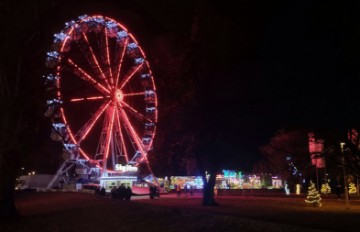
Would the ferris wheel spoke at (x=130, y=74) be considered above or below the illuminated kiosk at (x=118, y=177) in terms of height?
above

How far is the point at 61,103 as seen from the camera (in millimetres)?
25344

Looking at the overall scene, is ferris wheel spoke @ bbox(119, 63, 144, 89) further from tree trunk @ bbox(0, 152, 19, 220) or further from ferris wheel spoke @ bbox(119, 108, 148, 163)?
tree trunk @ bbox(0, 152, 19, 220)

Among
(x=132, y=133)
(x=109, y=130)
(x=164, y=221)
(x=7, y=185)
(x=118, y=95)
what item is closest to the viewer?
(x=164, y=221)

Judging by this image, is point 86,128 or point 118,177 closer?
point 86,128

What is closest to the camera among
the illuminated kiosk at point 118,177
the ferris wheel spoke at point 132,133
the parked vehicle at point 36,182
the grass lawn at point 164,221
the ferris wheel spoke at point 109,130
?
the grass lawn at point 164,221

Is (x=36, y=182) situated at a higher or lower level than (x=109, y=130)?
lower

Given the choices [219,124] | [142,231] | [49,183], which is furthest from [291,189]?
[142,231]

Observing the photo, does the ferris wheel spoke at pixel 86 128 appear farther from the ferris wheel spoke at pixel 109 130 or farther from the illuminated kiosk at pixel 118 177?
the illuminated kiosk at pixel 118 177

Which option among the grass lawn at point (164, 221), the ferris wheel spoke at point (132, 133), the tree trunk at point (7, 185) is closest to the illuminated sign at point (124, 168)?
the ferris wheel spoke at point (132, 133)

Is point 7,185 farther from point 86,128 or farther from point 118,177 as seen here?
point 118,177

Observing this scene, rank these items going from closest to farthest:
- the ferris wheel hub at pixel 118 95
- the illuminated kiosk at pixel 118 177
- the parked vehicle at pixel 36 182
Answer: the ferris wheel hub at pixel 118 95, the illuminated kiosk at pixel 118 177, the parked vehicle at pixel 36 182

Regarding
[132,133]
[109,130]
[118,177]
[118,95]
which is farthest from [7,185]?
[118,177]

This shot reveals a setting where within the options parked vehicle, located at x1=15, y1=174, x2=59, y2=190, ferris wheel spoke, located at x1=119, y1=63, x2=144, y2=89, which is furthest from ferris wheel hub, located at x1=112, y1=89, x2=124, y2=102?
parked vehicle, located at x1=15, y1=174, x2=59, y2=190

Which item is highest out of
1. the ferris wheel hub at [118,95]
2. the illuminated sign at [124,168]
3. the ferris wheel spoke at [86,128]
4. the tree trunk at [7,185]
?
the ferris wheel hub at [118,95]
